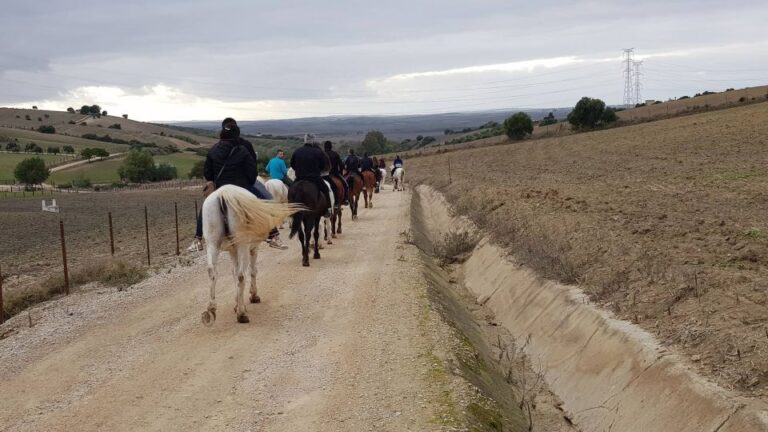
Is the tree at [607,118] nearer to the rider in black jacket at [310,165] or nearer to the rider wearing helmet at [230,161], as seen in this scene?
the rider in black jacket at [310,165]

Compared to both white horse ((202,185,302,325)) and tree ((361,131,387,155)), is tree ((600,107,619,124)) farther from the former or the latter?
white horse ((202,185,302,325))

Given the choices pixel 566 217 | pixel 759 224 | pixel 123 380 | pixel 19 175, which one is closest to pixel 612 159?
pixel 566 217

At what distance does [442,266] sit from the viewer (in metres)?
18.9

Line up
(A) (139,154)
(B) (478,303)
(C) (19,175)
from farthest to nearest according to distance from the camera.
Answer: (A) (139,154)
(C) (19,175)
(B) (478,303)

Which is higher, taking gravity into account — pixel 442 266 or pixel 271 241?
pixel 271 241

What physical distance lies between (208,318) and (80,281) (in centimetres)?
625

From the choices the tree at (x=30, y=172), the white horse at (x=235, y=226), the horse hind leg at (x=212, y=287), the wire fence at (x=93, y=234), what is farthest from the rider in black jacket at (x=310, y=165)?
the tree at (x=30, y=172)

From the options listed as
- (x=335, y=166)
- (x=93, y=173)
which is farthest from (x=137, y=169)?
(x=335, y=166)

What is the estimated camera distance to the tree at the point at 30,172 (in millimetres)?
87500

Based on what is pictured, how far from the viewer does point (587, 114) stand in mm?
88875

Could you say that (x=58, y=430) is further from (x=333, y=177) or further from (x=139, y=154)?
(x=139, y=154)

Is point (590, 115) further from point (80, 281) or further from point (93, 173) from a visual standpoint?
point (80, 281)

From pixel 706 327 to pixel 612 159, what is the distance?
110 feet

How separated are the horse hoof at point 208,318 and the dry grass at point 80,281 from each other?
467 cm
